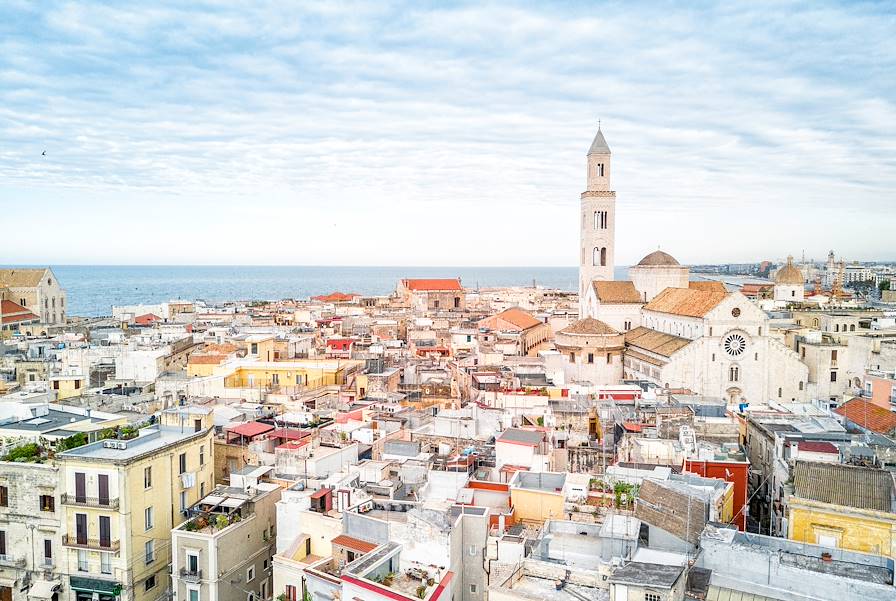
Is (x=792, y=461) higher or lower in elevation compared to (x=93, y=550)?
higher

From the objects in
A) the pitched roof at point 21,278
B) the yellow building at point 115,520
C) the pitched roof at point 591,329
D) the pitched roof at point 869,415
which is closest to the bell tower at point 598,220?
the pitched roof at point 591,329

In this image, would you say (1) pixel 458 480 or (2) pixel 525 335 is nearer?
(1) pixel 458 480

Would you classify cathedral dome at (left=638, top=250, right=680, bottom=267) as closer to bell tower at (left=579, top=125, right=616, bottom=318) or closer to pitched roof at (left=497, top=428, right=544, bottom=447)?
bell tower at (left=579, top=125, right=616, bottom=318)

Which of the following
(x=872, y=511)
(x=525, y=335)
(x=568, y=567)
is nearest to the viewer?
(x=568, y=567)

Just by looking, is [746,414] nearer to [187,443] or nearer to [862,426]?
[862,426]

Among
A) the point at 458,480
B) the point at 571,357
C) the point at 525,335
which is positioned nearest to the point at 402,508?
the point at 458,480

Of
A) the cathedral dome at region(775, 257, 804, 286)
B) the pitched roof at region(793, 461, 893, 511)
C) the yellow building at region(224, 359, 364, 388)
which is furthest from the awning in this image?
the cathedral dome at region(775, 257, 804, 286)
